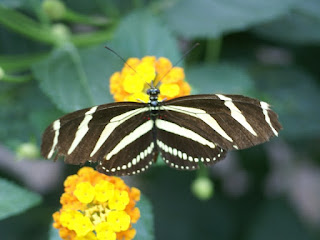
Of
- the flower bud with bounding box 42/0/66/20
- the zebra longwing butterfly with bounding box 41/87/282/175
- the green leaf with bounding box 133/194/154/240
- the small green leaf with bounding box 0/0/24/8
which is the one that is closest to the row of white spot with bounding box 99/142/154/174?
the zebra longwing butterfly with bounding box 41/87/282/175

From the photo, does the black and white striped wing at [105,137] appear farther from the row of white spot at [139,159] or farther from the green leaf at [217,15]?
the green leaf at [217,15]

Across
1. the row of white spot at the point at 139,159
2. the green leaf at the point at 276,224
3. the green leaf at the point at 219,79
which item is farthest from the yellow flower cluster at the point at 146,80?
the green leaf at the point at 276,224

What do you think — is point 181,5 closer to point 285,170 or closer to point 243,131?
point 243,131

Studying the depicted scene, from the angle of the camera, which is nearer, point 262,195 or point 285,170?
point 262,195

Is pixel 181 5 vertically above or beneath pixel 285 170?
above

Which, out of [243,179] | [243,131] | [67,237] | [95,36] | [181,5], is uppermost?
[181,5]

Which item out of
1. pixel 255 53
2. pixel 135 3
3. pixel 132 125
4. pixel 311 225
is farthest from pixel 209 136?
pixel 311 225

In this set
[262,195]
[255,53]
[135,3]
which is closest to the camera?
[135,3]

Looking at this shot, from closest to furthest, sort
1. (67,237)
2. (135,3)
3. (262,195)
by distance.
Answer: (67,237) < (135,3) < (262,195)
